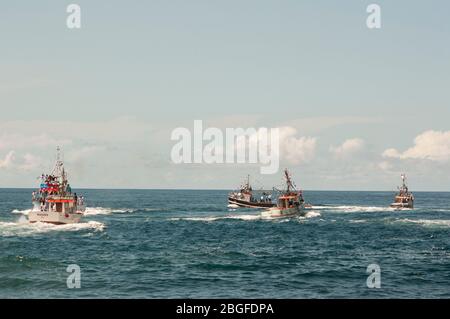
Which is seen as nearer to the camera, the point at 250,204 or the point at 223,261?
the point at 223,261

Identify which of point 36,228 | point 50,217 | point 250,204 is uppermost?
point 50,217

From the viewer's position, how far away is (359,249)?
5797 cm

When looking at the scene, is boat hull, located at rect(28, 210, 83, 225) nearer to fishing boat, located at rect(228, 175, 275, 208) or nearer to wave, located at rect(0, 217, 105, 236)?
wave, located at rect(0, 217, 105, 236)

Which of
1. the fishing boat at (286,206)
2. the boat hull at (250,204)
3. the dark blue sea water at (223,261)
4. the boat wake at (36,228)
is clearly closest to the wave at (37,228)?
the boat wake at (36,228)

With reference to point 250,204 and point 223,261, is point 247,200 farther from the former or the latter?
point 223,261

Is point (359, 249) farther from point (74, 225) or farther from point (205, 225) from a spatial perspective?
point (74, 225)

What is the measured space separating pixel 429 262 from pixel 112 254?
3167cm

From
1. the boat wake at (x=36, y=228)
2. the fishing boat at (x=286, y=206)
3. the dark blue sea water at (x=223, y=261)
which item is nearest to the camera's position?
the dark blue sea water at (x=223, y=261)

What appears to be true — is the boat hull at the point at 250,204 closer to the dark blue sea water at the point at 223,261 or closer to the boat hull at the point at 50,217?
the dark blue sea water at the point at 223,261

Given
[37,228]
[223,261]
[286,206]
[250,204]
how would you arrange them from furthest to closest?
[250,204]
[286,206]
[37,228]
[223,261]

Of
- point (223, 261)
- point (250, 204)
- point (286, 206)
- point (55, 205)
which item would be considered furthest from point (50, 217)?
point (250, 204)

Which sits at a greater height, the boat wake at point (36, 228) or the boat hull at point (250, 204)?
the boat wake at point (36, 228)

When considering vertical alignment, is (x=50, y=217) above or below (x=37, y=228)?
above

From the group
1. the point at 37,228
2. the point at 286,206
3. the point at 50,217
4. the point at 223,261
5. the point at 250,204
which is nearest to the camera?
the point at 223,261
